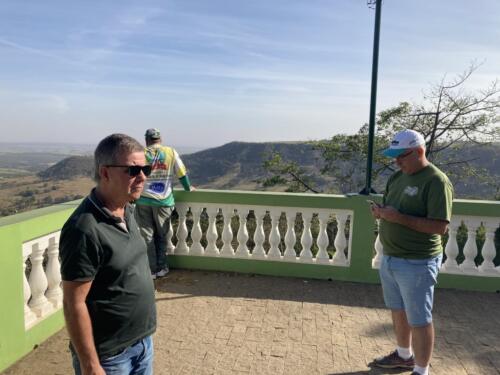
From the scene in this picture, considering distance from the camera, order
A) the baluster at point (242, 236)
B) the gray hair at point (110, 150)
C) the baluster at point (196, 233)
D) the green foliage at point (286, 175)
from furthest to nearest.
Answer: the green foliage at point (286, 175) < the baluster at point (196, 233) < the baluster at point (242, 236) < the gray hair at point (110, 150)

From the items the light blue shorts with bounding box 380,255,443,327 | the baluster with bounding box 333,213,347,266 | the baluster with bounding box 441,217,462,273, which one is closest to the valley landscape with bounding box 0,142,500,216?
the light blue shorts with bounding box 380,255,443,327

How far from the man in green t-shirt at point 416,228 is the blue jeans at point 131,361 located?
1.75 meters

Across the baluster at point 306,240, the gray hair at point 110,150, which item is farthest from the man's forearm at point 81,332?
the baluster at point 306,240

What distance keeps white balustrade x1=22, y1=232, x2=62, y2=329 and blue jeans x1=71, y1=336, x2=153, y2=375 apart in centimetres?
183

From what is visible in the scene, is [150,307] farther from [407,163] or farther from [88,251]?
[407,163]

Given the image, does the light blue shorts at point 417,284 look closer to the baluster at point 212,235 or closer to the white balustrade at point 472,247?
the white balustrade at point 472,247

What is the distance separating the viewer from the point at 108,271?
1628 mm

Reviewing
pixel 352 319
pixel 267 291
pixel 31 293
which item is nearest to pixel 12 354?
pixel 31 293

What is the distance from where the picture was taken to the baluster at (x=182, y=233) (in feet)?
17.8

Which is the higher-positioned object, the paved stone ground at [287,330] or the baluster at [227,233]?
the baluster at [227,233]

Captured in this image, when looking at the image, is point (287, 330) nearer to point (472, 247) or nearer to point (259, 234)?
point (259, 234)

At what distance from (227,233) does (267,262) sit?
2.14ft

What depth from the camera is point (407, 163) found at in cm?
267

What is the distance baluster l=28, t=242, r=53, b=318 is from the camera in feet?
11.2
